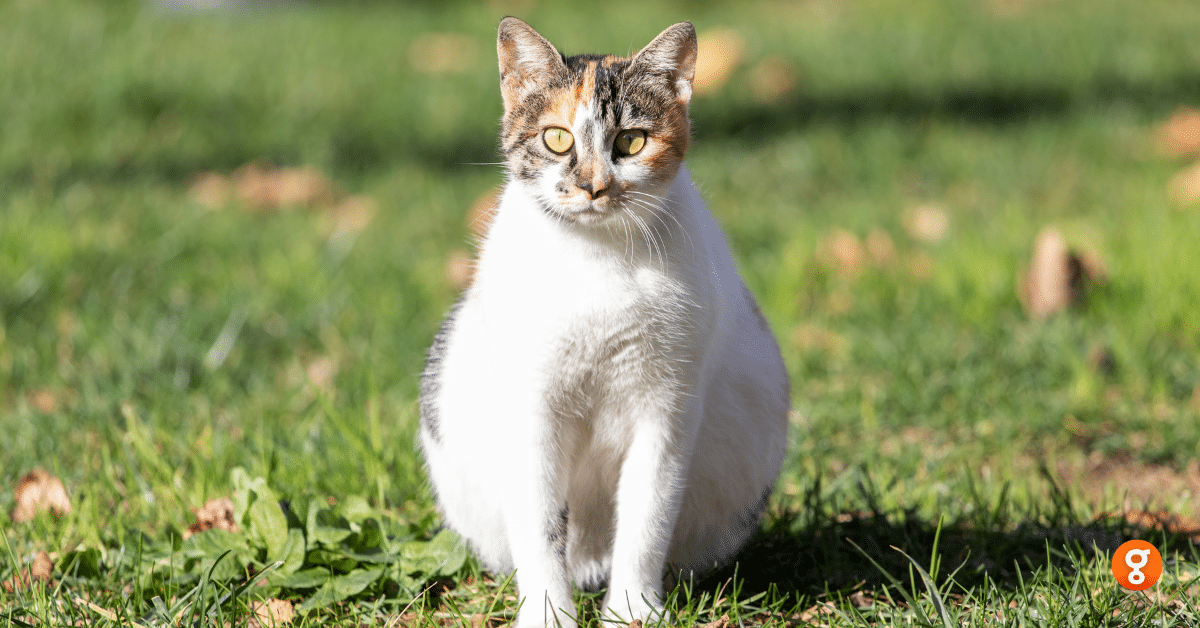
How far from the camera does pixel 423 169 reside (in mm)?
5566

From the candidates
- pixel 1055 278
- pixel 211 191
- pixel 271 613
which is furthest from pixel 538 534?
pixel 211 191

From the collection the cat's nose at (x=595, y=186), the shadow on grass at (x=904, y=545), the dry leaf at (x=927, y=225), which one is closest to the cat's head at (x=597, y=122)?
the cat's nose at (x=595, y=186)

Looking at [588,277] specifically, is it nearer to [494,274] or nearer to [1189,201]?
[494,274]

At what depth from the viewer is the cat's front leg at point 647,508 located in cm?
192

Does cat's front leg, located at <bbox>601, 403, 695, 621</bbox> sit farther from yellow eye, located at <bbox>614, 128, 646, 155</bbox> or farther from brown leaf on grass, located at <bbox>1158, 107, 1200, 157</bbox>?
brown leaf on grass, located at <bbox>1158, 107, 1200, 157</bbox>

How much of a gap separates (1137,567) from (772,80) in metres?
4.66

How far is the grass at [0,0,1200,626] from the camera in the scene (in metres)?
2.15

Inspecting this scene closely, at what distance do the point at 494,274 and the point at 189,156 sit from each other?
3.97 meters

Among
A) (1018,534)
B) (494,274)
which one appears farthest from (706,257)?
(1018,534)

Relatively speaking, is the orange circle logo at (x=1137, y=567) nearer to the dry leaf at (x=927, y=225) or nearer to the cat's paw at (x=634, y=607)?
the cat's paw at (x=634, y=607)

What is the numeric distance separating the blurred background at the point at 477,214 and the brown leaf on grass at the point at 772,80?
0.02 m

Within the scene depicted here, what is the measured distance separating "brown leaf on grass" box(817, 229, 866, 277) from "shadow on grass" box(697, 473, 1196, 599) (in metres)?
1.76

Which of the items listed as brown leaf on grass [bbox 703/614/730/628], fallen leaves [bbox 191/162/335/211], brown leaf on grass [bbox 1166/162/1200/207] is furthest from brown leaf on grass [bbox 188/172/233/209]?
brown leaf on grass [bbox 1166/162/1200/207]

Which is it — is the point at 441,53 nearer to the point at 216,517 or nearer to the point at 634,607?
the point at 216,517
